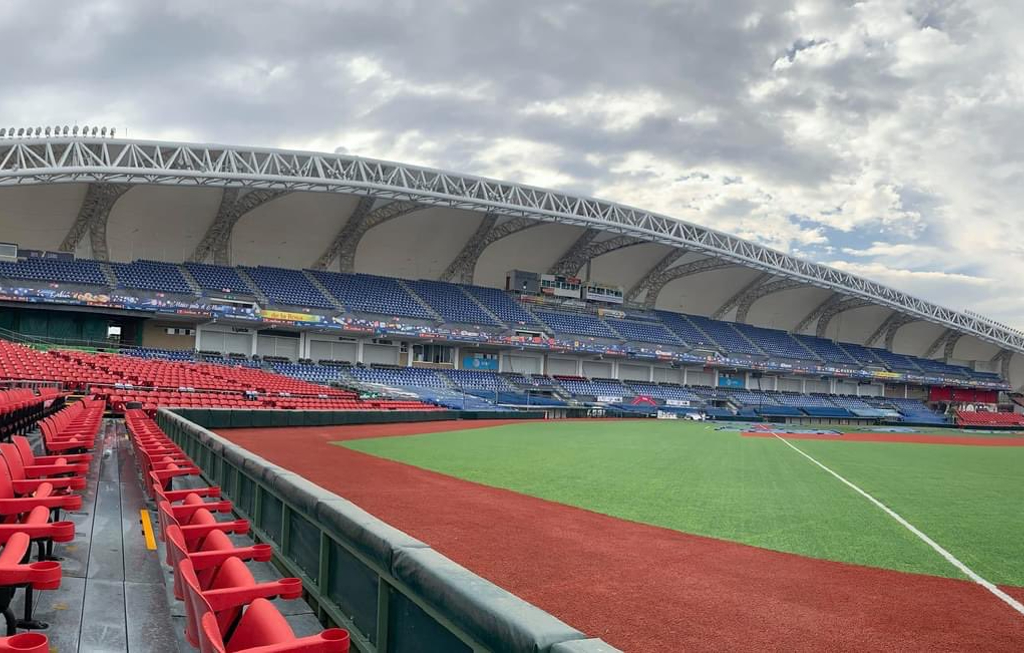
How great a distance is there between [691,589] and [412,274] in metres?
49.3

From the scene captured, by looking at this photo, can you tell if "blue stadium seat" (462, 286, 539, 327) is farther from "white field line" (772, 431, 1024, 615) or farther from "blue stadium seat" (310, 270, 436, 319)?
"white field line" (772, 431, 1024, 615)

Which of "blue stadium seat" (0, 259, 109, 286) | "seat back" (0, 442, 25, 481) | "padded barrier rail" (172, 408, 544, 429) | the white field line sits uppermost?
"blue stadium seat" (0, 259, 109, 286)

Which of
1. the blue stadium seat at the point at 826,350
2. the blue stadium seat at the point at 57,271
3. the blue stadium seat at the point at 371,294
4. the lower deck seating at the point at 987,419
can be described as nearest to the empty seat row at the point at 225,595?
the blue stadium seat at the point at 57,271

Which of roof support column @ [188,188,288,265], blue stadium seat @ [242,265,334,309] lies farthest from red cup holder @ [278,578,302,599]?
blue stadium seat @ [242,265,334,309]

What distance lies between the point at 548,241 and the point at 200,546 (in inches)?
2046

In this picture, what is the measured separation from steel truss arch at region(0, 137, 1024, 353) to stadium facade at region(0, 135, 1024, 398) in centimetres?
12

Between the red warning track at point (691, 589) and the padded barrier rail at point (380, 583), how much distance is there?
2.05 meters

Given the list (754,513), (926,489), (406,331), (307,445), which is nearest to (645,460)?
(926,489)

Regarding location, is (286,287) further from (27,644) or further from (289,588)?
(27,644)

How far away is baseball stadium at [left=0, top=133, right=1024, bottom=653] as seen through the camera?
425 centimetres

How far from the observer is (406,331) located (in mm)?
47469

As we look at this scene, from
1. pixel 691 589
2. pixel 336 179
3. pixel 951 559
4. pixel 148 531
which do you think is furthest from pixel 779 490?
pixel 336 179

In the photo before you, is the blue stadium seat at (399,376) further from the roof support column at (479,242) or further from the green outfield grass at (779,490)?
the green outfield grass at (779,490)

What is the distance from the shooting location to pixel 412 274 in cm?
5412
